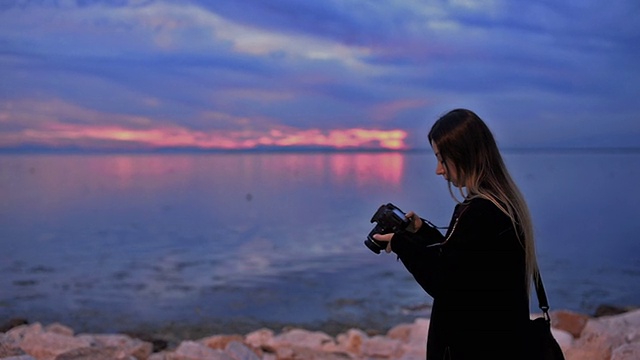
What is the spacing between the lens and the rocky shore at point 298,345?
566 cm

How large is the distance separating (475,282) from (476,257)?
3.6 inches

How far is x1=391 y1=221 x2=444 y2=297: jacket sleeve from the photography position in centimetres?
232

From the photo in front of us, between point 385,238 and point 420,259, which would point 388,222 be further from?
point 420,259

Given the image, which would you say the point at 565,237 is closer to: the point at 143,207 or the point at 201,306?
the point at 201,306

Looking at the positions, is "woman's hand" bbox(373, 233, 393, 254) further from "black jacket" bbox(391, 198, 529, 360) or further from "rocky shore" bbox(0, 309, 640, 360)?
"rocky shore" bbox(0, 309, 640, 360)

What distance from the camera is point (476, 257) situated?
2.30 meters

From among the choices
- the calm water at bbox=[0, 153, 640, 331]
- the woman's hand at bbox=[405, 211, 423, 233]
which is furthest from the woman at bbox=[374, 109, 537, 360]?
the calm water at bbox=[0, 153, 640, 331]

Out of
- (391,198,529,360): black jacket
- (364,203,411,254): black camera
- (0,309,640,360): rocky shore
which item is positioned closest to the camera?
(391,198,529,360): black jacket

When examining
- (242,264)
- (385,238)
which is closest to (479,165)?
(385,238)

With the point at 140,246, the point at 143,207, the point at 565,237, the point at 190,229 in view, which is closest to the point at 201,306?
the point at 140,246

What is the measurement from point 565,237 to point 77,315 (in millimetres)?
13101

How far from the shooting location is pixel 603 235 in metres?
18.2

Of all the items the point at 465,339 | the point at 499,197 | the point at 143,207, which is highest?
the point at 499,197

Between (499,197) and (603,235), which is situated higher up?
(499,197)
